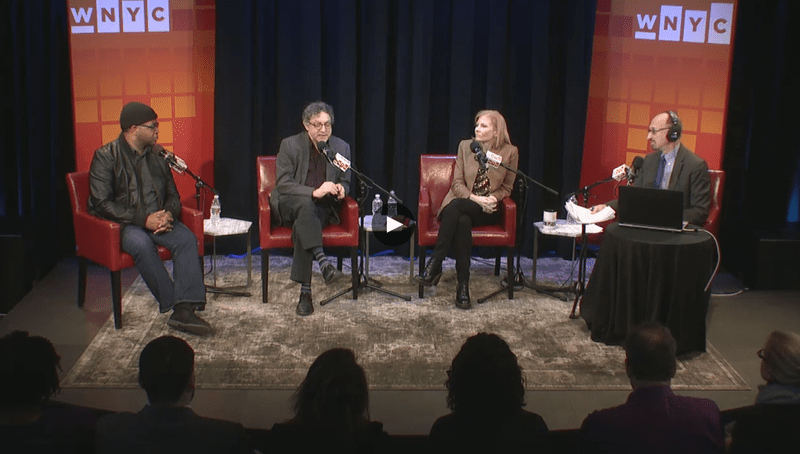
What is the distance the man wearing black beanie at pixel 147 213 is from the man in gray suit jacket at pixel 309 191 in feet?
2.08

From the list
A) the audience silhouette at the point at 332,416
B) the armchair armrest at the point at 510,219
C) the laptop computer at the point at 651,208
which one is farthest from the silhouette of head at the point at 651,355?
the armchair armrest at the point at 510,219

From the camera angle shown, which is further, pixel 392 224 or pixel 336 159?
pixel 392 224

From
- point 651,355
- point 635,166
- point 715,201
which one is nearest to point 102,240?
point 635,166

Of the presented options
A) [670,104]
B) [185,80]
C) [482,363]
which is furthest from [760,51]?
[482,363]

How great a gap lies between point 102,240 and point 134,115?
2.53 feet

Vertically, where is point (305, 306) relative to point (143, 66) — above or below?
below

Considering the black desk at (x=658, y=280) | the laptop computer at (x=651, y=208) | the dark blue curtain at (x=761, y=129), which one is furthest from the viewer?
the dark blue curtain at (x=761, y=129)

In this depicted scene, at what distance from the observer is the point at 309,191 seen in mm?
5188

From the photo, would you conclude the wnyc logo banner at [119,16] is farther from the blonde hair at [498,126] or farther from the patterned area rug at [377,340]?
the blonde hair at [498,126]

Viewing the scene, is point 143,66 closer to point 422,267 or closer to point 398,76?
point 398,76

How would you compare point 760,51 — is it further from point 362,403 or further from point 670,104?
point 362,403

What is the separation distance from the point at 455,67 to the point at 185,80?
2054mm

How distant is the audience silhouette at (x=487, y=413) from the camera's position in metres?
2.12

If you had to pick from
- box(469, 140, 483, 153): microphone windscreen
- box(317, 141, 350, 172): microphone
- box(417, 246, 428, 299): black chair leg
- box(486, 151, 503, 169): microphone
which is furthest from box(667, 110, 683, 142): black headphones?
box(317, 141, 350, 172): microphone
